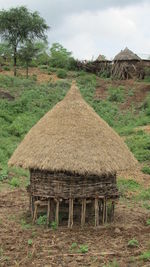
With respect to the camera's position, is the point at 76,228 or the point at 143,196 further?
the point at 143,196

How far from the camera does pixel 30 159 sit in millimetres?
8922

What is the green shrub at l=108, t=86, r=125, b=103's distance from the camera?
85.2 ft

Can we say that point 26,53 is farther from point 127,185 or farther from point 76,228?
point 76,228

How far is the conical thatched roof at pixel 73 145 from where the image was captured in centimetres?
863

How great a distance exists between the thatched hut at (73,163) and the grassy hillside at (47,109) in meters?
5.29

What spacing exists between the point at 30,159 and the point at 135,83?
21.3m

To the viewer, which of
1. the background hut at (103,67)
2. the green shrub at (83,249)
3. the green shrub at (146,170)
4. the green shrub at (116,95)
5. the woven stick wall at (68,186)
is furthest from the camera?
the background hut at (103,67)

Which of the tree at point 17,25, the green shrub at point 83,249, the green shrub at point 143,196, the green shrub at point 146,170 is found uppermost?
the tree at point 17,25

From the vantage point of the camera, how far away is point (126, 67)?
1242 inches

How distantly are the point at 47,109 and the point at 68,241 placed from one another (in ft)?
49.7

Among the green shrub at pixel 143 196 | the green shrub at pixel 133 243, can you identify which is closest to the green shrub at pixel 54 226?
the green shrub at pixel 133 243

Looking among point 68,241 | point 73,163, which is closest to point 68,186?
point 73,163

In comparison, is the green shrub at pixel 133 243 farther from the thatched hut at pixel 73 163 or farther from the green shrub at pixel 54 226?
the green shrub at pixel 54 226

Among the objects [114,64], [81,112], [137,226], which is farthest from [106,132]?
[114,64]
